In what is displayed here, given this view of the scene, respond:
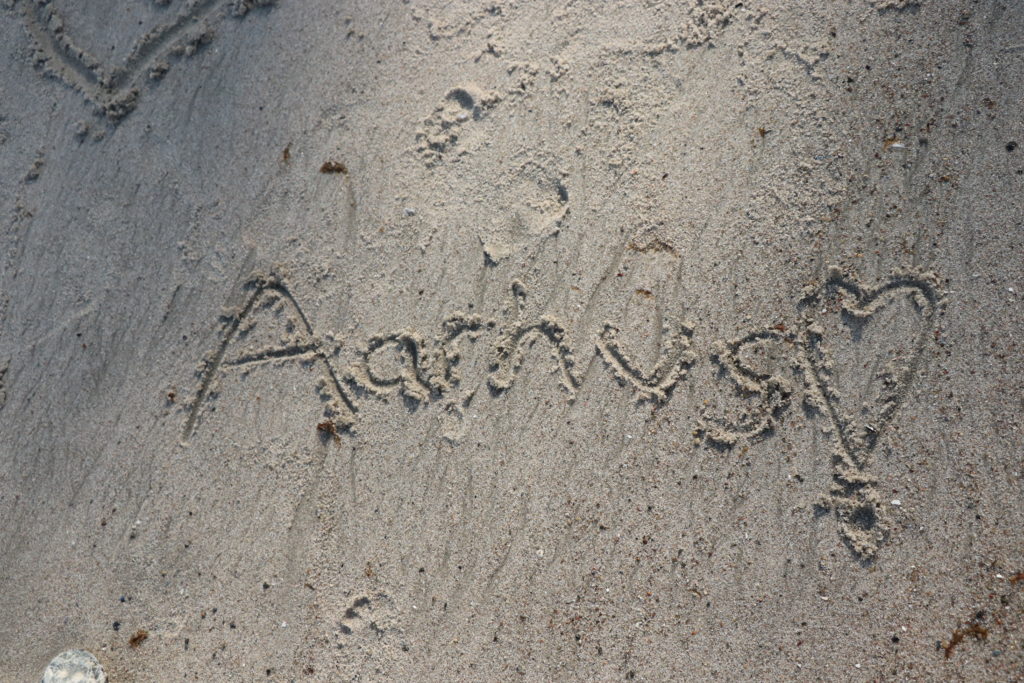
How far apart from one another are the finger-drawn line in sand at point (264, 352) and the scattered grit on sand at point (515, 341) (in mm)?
17

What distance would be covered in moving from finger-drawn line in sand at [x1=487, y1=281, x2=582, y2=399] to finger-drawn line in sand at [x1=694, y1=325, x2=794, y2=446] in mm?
660

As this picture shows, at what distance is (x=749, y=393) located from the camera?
2.93m

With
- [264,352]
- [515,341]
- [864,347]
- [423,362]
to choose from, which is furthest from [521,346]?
[864,347]

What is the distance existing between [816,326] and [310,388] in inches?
94.9

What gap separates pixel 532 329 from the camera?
121 inches

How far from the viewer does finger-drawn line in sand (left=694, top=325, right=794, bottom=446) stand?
292cm

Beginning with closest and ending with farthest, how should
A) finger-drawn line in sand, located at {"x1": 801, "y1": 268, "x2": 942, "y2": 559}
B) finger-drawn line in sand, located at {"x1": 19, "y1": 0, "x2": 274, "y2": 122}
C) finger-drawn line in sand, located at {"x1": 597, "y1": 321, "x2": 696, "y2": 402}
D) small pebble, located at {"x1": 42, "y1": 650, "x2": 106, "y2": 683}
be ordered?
finger-drawn line in sand, located at {"x1": 801, "y1": 268, "x2": 942, "y2": 559} < finger-drawn line in sand, located at {"x1": 597, "y1": 321, "x2": 696, "y2": 402} < small pebble, located at {"x1": 42, "y1": 650, "x2": 106, "y2": 683} < finger-drawn line in sand, located at {"x1": 19, "y1": 0, "x2": 274, "y2": 122}

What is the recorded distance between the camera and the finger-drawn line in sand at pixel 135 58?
11.3ft

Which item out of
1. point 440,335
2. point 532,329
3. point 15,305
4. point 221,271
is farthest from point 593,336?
point 15,305

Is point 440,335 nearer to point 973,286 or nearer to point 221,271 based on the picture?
point 221,271

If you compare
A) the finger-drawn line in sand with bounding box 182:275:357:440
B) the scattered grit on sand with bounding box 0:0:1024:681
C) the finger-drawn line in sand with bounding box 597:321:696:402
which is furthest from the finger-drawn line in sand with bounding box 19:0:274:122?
the finger-drawn line in sand with bounding box 597:321:696:402

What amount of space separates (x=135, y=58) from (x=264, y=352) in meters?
1.77

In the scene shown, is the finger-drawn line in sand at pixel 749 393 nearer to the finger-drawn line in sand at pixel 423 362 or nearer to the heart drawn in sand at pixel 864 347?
the heart drawn in sand at pixel 864 347

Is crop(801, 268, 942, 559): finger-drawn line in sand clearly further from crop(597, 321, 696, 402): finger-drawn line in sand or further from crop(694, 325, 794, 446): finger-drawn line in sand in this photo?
crop(597, 321, 696, 402): finger-drawn line in sand
